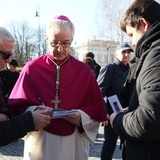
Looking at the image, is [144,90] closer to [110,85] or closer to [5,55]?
[5,55]

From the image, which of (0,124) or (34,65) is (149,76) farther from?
(34,65)

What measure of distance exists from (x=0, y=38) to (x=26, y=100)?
1.89ft

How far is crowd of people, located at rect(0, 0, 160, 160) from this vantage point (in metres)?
1.75

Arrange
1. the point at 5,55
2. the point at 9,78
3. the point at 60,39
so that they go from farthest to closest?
1. the point at 9,78
2. the point at 60,39
3. the point at 5,55

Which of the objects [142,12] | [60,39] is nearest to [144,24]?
[142,12]


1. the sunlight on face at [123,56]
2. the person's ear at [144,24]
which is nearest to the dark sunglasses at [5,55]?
the person's ear at [144,24]

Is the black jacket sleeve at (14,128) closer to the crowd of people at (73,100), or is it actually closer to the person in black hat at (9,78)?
the crowd of people at (73,100)

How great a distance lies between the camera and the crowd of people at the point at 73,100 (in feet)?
5.74

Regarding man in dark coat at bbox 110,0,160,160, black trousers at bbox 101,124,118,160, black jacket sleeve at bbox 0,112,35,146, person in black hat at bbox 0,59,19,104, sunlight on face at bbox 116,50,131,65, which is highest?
man in dark coat at bbox 110,0,160,160

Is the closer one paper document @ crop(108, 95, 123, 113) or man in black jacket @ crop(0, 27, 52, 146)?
man in black jacket @ crop(0, 27, 52, 146)

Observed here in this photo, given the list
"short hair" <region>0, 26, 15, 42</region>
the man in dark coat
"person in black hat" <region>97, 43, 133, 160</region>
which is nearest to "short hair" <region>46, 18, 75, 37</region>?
"short hair" <region>0, 26, 15, 42</region>

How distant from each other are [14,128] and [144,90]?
2.78ft

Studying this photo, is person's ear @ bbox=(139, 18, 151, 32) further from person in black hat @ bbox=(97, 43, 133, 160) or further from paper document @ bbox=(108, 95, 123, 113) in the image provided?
person in black hat @ bbox=(97, 43, 133, 160)

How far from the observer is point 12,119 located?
195cm
